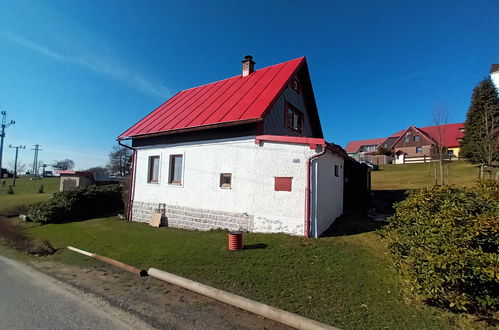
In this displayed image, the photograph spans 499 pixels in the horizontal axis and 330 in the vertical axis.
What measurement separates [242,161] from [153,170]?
5944mm

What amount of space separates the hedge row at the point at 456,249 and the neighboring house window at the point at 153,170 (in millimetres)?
11062

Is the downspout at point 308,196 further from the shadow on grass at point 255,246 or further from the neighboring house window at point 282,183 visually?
the shadow on grass at point 255,246

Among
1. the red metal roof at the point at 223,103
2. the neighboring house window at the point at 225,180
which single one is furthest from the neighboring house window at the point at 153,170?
the neighboring house window at the point at 225,180

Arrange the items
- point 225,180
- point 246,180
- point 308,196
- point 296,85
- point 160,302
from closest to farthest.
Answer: point 160,302 < point 308,196 < point 246,180 < point 225,180 < point 296,85

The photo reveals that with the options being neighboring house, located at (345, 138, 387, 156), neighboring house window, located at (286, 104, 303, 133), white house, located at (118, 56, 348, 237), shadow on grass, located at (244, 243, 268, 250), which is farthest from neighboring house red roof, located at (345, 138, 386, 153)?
shadow on grass, located at (244, 243, 268, 250)

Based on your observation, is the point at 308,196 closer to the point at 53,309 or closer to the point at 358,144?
the point at 53,309

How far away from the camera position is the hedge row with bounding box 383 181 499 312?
3113mm

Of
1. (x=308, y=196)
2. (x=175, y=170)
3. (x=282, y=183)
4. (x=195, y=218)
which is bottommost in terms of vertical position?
(x=195, y=218)

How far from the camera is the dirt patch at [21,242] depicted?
8.26 metres

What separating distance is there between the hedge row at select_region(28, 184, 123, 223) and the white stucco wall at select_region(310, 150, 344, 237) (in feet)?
45.7

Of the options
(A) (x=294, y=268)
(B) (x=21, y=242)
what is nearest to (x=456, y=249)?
(A) (x=294, y=268)

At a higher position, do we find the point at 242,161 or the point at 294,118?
the point at 294,118

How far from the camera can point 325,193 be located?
865 centimetres

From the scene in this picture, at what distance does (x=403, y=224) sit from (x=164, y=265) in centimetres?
554
